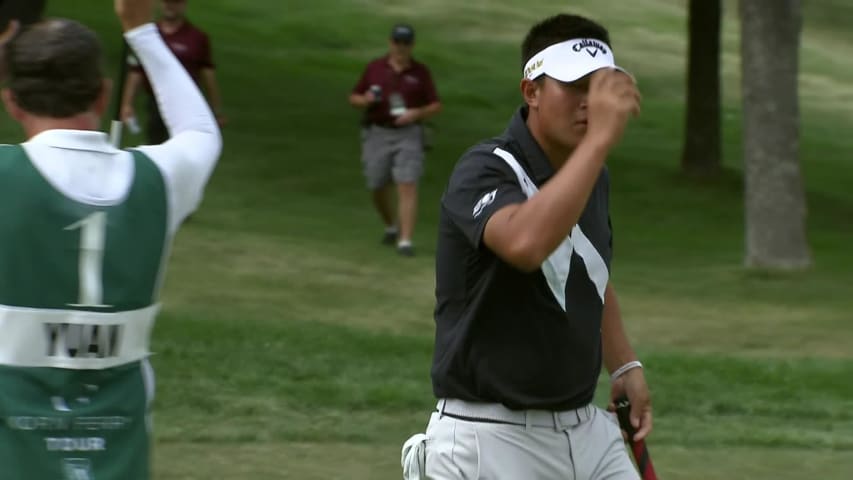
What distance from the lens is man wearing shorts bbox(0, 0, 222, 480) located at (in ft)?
10.2

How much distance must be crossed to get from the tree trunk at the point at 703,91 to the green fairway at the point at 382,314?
0.39 meters

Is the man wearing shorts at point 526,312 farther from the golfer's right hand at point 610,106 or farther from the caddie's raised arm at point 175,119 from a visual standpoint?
the caddie's raised arm at point 175,119

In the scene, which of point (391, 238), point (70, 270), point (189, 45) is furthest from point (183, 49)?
point (70, 270)

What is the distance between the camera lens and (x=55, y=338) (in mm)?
3129

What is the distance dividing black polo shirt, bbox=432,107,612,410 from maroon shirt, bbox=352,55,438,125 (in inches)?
386

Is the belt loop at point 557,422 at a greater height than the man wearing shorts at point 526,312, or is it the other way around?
the man wearing shorts at point 526,312

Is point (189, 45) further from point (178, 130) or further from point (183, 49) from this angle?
point (178, 130)

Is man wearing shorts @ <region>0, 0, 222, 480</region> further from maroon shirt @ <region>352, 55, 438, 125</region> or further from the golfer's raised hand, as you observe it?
maroon shirt @ <region>352, 55, 438, 125</region>

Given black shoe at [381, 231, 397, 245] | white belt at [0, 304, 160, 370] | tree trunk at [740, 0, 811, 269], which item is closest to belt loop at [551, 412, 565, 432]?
white belt at [0, 304, 160, 370]

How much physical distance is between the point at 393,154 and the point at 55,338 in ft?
35.8

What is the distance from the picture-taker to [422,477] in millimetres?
4270

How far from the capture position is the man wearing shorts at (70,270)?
311 cm

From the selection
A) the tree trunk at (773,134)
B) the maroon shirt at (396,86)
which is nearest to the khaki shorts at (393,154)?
the maroon shirt at (396,86)

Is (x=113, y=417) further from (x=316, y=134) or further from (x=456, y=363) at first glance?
(x=316, y=134)
